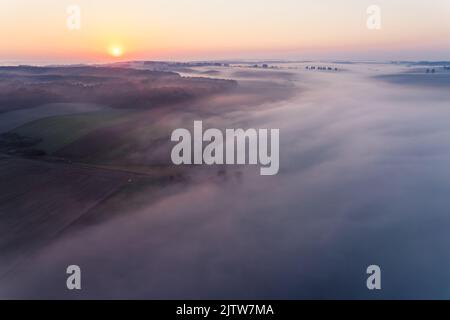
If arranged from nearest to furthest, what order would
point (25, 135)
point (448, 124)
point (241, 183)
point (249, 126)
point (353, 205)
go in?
point (353, 205)
point (241, 183)
point (25, 135)
point (249, 126)
point (448, 124)

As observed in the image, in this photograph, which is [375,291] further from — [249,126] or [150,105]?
[150,105]

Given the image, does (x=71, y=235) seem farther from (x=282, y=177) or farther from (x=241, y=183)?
(x=282, y=177)

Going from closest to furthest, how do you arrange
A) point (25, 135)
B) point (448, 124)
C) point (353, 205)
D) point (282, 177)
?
point (353, 205) < point (282, 177) < point (25, 135) < point (448, 124)

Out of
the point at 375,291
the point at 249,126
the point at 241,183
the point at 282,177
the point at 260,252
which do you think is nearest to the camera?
the point at 375,291

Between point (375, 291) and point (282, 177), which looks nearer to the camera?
point (375, 291)

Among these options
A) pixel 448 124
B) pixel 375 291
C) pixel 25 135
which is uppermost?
pixel 448 124
